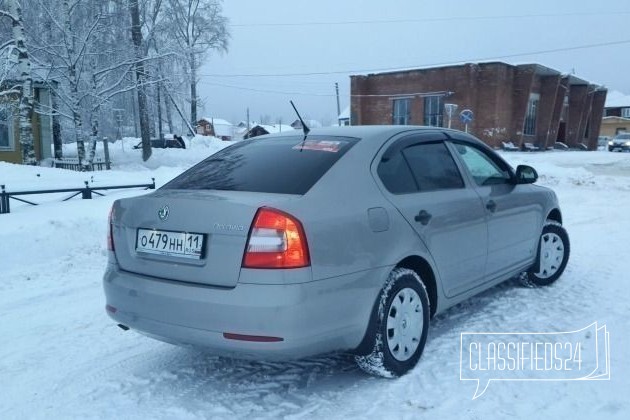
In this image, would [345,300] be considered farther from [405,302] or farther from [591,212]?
[591,212]

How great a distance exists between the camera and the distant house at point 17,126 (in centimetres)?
1756

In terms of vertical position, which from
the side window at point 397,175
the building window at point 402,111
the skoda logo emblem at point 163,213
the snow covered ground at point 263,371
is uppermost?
the building window at point 402,111

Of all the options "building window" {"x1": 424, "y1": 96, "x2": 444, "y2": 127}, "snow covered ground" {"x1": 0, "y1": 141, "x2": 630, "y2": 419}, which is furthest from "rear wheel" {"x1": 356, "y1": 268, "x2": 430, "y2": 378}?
"building window" {"x1": 424, "y1": 96, "x2": 444, "y2": 127}

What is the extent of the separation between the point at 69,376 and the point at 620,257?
19.8 feet

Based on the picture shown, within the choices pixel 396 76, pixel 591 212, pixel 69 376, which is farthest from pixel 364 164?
pixel 396 76

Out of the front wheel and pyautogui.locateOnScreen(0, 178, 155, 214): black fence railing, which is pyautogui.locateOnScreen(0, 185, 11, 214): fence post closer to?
pyautogui.locateOnScreen(0, 178, 155, 214): black fence railing

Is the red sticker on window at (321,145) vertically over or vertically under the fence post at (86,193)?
over

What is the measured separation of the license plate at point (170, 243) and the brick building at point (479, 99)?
32.4 metres

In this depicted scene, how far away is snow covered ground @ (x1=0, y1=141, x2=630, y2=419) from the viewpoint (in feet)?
10.1

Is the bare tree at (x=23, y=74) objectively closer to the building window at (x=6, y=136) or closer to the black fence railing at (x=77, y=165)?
the black fence railing at (x=77, y=165)

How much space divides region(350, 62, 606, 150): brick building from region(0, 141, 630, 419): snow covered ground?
30.4 meters

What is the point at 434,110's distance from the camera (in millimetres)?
37875

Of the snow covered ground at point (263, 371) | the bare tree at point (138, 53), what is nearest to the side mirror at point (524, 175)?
the snow covered ground at point (263, 371)
